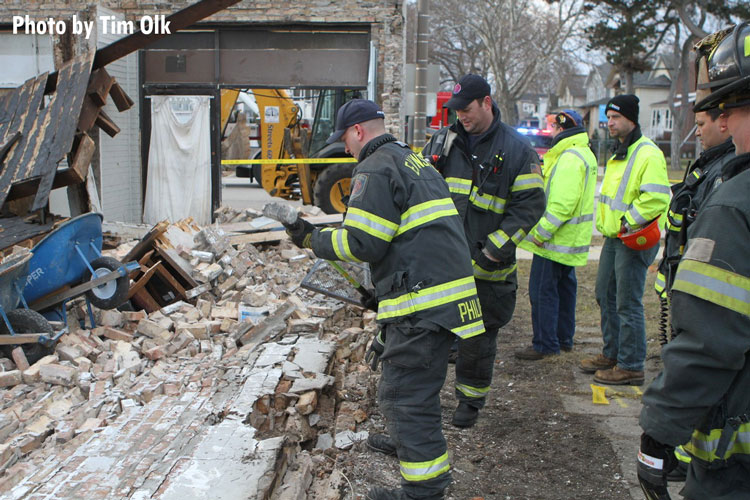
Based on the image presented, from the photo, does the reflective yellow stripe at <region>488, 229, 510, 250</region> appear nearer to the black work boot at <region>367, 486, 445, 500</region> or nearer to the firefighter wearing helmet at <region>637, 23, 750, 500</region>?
the black work boot at <region>367, 486, 445, 500</region>

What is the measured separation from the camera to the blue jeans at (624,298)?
5.22 meters

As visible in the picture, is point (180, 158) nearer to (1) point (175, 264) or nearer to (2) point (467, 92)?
(1) point (175, 264)

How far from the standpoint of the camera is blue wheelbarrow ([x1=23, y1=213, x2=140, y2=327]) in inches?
234

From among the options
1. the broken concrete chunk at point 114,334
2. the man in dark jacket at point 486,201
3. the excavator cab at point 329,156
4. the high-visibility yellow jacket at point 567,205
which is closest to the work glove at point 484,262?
the man in dark jacket at point 486,201

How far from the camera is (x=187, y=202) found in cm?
1320

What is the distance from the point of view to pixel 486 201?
4.61m

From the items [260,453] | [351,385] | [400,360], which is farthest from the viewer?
[351,385]

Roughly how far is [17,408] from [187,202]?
29.0ft

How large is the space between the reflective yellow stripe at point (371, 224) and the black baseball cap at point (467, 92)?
147 centimetres

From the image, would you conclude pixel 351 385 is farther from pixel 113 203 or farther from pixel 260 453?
pixel 113 203

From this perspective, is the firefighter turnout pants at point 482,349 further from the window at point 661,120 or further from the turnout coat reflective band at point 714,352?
the window at point 661,120

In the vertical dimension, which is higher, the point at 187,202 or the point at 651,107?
the point at 651,107

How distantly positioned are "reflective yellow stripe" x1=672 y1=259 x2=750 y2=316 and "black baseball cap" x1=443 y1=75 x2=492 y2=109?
276 centimetres

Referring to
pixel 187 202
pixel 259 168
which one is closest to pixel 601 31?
pixel 259 168
